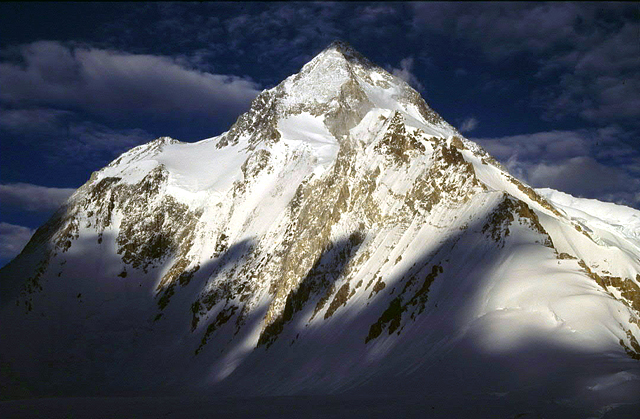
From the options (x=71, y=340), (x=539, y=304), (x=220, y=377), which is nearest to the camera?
(x=539, y=304)

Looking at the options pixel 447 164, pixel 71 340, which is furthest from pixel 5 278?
pixel 447 164

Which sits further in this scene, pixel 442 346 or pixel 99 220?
pixel 99 220

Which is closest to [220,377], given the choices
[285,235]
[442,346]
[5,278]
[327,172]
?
[285,235]

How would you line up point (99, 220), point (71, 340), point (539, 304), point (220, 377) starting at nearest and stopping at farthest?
point (539, 304), point (220, 377), point (71, 340), point (99, 220)

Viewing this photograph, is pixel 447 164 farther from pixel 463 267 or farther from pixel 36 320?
pixel 36 320

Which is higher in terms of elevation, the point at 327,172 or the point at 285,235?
the point at 327,172

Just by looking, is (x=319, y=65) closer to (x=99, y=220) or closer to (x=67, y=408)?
(x=99, y=220)

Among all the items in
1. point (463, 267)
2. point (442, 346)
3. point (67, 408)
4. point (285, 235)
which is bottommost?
point (67, 408)
